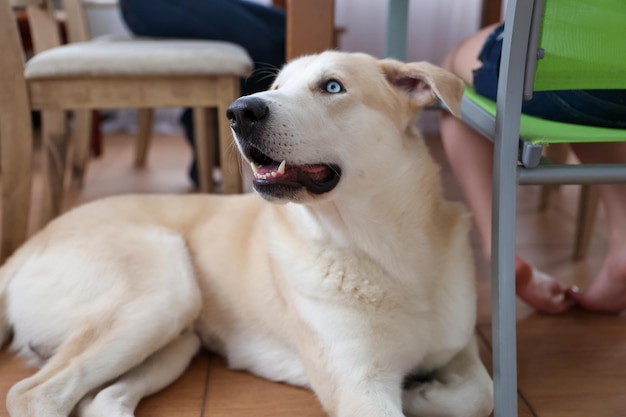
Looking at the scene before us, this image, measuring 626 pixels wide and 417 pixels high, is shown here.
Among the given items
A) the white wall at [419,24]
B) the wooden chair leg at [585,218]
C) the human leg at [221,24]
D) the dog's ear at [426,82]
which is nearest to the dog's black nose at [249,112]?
the dog's ear at [426,82]

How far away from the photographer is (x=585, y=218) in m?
2.04

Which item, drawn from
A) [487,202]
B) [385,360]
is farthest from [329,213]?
[487,202]

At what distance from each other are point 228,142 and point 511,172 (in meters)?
0.90

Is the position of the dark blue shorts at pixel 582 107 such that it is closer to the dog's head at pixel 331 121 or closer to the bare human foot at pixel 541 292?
the dog's head at pixel 331 121

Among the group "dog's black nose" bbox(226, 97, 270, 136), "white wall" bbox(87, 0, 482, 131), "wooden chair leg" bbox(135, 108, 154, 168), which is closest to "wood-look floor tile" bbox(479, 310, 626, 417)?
"dog's black nose" bbox(226, 97, 270, 136)

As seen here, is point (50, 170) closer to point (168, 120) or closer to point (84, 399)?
point (84, 399)

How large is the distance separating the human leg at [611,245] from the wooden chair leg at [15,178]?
1525mm

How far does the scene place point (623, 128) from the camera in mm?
1198

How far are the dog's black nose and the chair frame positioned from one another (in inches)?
16.5

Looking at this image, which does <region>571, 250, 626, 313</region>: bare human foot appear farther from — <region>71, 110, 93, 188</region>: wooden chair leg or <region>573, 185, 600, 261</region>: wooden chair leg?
<region>71, 110, 93, 188</region>: wooden chair leg

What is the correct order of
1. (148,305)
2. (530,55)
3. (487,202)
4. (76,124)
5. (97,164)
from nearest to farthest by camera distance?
(530,55) < (148,305) < (487,202) < (76,124) < (97,164)

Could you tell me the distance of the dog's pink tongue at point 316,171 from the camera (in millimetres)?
1136

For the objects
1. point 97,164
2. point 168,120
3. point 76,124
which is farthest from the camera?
point 168,120

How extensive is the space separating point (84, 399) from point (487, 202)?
1.14m
